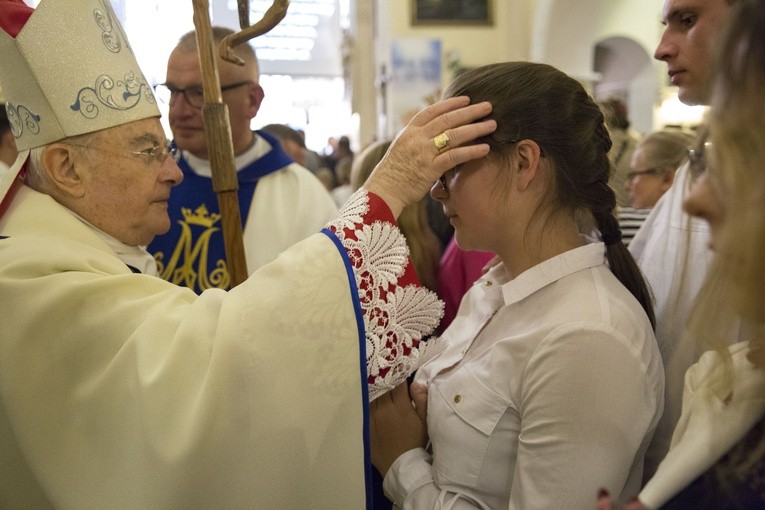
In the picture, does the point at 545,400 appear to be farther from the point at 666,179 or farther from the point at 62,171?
the point at 666,179

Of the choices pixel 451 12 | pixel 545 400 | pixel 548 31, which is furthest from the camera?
pixel 451 12

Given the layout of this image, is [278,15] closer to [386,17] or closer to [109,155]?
[109,155]

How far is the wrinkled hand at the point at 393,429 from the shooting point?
1724mm

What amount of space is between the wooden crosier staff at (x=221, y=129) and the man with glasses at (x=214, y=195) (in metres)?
0.68

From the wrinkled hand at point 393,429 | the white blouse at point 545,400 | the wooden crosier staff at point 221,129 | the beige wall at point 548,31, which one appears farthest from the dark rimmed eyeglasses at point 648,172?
the beige wall at point 548,31

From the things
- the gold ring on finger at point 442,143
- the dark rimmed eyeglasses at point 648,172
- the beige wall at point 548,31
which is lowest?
the beige wall at point 548,31

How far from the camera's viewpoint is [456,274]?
283 cm

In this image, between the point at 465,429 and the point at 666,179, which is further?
the point at 666,179

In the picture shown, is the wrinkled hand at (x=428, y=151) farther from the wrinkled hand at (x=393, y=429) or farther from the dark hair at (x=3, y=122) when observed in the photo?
the dark hair at (x=3, y=122)

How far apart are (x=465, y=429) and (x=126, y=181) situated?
920 mm

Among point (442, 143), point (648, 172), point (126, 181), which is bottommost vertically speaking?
point (648, 172)

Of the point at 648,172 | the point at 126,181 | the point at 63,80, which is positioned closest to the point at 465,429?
the point at 126,181

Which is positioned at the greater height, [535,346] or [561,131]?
[561,131]

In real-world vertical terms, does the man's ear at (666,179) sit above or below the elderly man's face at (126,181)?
below
